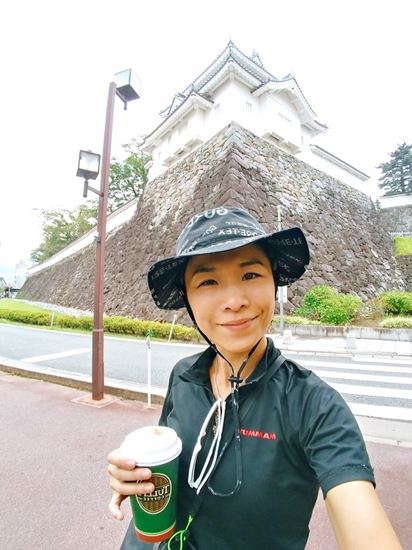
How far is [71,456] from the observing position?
2.96 m

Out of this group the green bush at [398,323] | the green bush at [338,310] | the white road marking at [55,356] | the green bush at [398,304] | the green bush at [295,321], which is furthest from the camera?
the green bush at [398,304]

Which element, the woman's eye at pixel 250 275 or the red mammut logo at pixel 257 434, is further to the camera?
the woman's eye at pixel 250 275

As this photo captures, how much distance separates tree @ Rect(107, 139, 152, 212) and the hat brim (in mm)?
30320

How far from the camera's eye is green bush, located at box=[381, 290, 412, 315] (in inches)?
467

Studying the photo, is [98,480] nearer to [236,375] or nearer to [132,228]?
[236,375]

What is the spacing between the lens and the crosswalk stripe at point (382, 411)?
4.12 meters

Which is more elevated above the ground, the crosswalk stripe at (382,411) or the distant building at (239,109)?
the distant building at (239,109)

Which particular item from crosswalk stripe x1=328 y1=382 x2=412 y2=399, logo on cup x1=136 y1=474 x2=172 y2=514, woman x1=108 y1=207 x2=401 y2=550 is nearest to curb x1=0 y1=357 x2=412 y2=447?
crosswalk stripe x1=328 y1=382 x2=412 y2=399

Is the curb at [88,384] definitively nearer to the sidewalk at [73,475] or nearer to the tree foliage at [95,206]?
the sidewalk at [73,475]

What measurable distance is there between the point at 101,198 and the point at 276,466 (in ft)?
15.8

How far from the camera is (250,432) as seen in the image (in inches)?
37.6

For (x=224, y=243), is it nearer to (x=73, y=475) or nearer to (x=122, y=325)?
(x=73, y=475)

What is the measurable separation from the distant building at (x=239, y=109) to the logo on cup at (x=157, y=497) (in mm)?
16857

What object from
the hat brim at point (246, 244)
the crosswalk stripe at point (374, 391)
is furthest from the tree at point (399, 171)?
the hat brim at point (246, 244)
